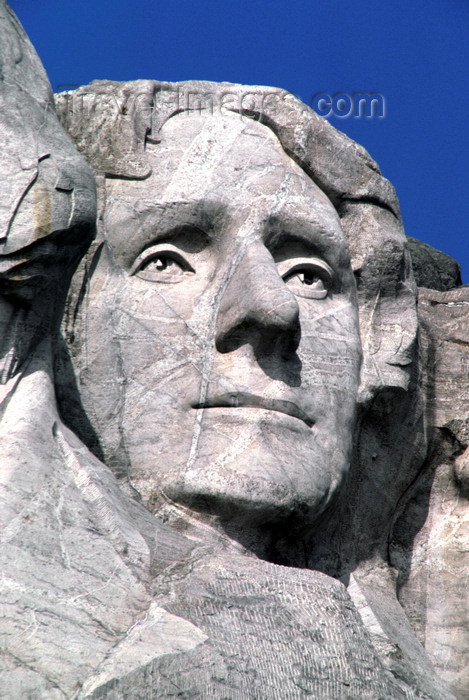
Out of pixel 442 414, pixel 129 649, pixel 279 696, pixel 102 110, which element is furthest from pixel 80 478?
pixel 442 414

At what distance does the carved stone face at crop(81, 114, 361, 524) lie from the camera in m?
4.02

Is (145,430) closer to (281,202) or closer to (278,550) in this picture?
(278,550)

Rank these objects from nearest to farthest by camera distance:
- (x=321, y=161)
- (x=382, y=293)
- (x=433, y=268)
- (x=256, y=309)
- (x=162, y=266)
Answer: (x=256, y=309)
(x=162, y=266)
(x=321, y=161)
(x=382, y=293)
(x=433, y=268)

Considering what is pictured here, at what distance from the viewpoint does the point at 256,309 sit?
408cm

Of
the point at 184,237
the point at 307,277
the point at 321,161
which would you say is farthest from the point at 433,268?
the point at 184,237

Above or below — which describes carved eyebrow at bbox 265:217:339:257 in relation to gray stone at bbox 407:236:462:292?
below

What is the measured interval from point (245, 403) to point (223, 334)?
25cm

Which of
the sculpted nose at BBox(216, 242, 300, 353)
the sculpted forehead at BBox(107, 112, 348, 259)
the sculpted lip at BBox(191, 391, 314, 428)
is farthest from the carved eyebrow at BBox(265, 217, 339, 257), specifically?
the sculpted lip at BBox(191, 391, 314, 428)

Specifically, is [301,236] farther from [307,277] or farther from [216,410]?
[216,410]

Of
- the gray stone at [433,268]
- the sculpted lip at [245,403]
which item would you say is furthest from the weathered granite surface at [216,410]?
the gray stone at [433,268]

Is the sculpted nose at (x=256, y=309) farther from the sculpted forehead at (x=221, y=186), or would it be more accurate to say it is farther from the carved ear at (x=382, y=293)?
the carved ear at (x=382, y=293)

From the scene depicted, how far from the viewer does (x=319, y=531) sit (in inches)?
176

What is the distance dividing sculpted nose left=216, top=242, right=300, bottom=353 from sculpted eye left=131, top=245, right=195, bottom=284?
199mm

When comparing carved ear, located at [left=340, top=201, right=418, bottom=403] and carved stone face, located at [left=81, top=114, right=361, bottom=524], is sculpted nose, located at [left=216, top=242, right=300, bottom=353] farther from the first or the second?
carved ear, located at [left=340, top=201, right=418, bottom=403]
